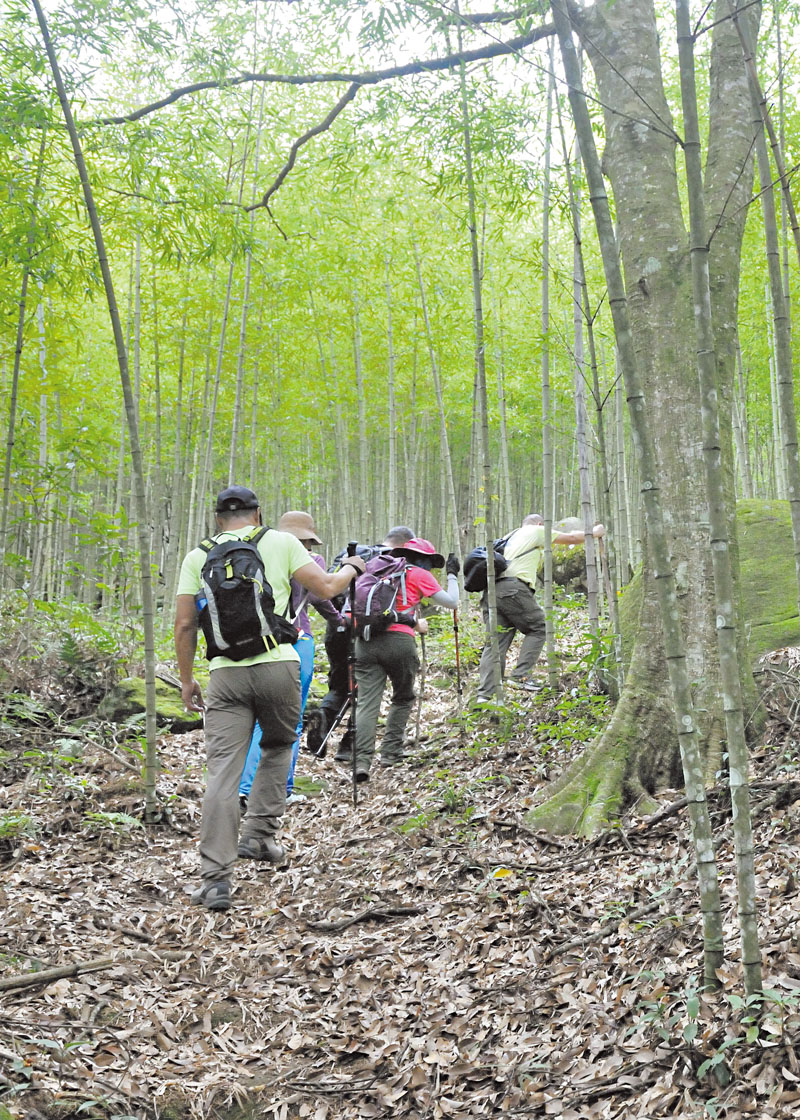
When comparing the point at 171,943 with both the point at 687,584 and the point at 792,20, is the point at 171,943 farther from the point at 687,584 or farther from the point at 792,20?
the point at 792,20

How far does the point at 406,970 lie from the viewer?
2.66 m

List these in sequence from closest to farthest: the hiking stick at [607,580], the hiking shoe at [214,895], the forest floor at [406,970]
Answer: the forest floor at [406,970] < the hiking shoe at [214,895] < the hiking stick at [607,580]

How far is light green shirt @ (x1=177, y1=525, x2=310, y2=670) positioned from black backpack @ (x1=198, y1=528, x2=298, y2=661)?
4cm

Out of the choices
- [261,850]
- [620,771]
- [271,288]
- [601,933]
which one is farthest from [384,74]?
[601,933]

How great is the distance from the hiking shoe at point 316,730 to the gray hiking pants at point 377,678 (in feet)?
2.23

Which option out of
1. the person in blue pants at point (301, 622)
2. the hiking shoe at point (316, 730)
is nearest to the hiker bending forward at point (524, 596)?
the hiking shoe at point (316, 730)

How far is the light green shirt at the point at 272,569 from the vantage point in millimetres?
3428

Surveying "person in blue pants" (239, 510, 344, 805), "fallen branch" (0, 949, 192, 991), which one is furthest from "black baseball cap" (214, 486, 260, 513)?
"fallen branch" (0, 949, 192, 991)

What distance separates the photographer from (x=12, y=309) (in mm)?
4973

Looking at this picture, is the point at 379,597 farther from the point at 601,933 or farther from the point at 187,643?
the point at 601,933

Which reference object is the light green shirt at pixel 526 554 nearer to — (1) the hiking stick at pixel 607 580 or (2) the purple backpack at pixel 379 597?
(1) the hiking stick at pixel 607 580

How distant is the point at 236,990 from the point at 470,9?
5.34 metres

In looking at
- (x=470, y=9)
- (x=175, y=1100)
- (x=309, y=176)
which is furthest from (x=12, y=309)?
(x=309, y=176)

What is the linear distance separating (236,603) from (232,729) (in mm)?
552
